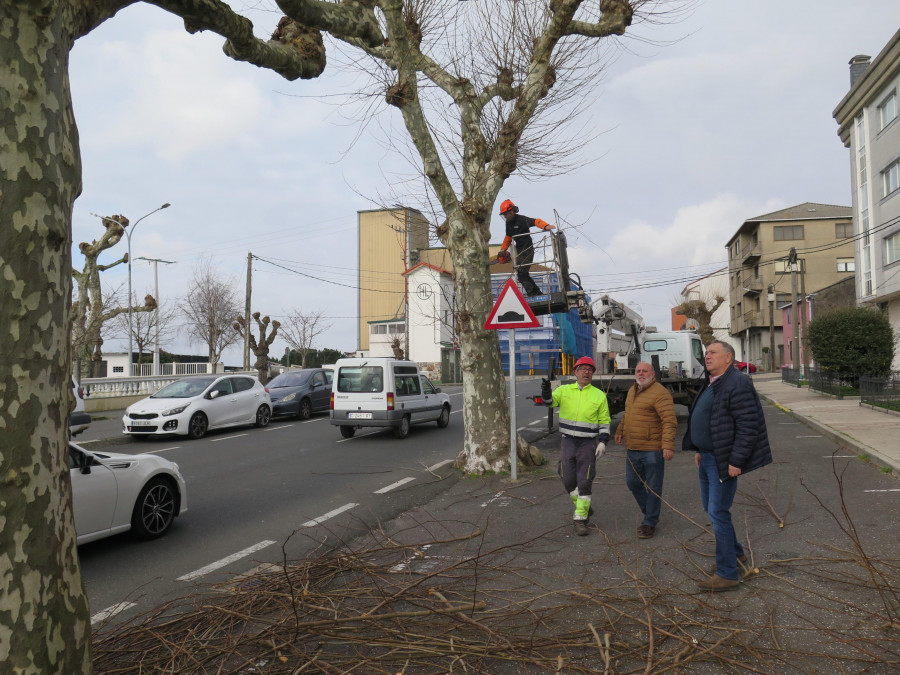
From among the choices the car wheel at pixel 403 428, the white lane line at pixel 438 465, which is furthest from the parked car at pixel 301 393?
the white lane line at pixel 438 465

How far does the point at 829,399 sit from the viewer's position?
22.1m

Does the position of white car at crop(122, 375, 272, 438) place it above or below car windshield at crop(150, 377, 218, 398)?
below

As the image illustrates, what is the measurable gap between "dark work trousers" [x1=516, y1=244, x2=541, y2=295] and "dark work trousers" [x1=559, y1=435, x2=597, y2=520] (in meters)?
5.19

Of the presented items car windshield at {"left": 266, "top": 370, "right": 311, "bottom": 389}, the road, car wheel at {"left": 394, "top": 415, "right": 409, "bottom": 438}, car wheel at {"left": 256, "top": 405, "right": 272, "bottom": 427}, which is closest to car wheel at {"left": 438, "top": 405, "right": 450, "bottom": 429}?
the road

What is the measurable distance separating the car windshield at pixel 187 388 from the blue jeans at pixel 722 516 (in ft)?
45.6

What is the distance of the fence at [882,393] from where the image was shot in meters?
15.8

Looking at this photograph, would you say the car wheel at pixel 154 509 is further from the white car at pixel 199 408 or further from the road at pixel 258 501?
the white car at pixel 199 408

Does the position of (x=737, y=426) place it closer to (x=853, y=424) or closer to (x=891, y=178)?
(x=853, y=424)

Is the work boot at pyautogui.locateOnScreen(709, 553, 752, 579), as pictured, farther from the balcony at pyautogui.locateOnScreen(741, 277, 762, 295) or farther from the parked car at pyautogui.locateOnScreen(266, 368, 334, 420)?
the balcony at pyautogui.locateOnScreen(741, 277, 762, 295)

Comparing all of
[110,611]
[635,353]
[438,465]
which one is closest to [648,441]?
[110,611]

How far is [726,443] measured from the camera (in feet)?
15.7

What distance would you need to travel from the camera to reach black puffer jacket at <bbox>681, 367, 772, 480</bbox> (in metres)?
4.68

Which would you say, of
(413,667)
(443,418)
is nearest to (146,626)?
(413,667)

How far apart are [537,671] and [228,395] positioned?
14.9 meters
